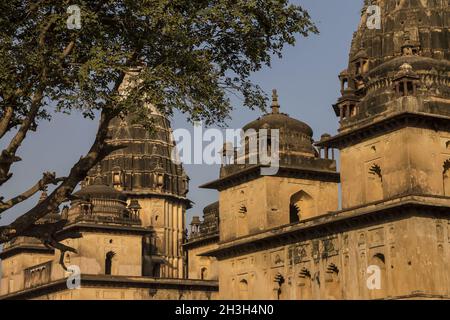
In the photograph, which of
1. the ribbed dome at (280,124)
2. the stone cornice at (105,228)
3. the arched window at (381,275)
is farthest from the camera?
the stone cornice at (105,228)

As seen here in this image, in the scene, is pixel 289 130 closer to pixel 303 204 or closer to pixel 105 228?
pixel 303 204

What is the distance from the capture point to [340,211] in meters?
46.3

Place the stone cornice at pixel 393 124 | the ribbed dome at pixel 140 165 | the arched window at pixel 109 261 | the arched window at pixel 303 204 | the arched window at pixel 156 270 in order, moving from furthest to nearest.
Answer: the ribbed dome at pixel 140 165 < the arched window at pixel 156 270 < the arched window at pixel 109 261 < the arched window at pixel 303 204 < the stone cornice at pixel 393 124

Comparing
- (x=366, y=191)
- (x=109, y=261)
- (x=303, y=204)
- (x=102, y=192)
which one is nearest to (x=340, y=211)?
(x=366, y=191)

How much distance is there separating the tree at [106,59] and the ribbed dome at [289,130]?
28578 millimetres

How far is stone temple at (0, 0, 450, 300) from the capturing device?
1697 inches

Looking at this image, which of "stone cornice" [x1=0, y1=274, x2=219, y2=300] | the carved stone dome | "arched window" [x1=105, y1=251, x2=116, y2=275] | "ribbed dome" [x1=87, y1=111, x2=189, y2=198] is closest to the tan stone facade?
"stone cornice" [x1=0, y1=274, x2=219, y2=300]

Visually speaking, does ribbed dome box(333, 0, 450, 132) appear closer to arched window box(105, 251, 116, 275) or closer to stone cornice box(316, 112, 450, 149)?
stone cornice box(316, 112, 450, 149)

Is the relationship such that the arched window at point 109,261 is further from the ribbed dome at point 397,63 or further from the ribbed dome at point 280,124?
the ribbed dome at point 397,63

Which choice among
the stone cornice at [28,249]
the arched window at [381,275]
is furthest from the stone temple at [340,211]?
the stone cornice at [28,249]

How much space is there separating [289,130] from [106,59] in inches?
1233

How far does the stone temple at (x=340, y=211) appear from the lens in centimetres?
4309
